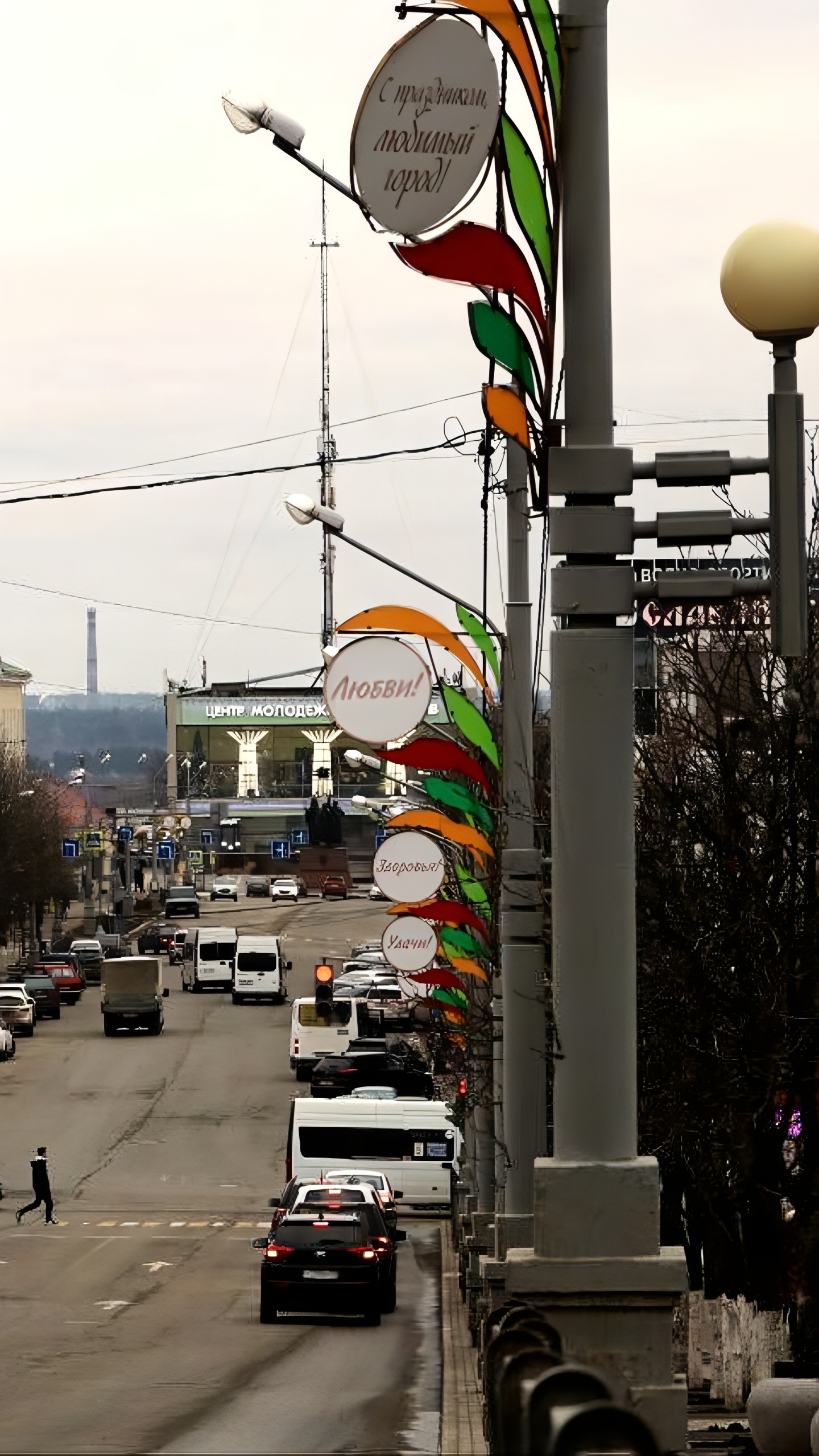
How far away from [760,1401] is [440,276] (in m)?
8.12

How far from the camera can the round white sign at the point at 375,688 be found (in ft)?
50.6

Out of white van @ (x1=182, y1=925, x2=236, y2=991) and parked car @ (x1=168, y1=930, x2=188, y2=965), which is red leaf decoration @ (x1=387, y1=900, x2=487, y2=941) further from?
parked car @ (x1=168, y1=930, x2=188, y2=965)

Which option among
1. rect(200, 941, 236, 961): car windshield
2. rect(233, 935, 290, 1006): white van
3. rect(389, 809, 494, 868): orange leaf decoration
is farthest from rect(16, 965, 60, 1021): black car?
rect(389, 809, 494, 868): orange leaf decoration

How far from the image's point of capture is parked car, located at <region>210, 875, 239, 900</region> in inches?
5098

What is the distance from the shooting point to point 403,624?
1633 cm

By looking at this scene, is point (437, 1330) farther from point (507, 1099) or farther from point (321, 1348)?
point (507, 1099)

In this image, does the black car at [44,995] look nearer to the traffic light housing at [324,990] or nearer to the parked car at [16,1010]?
the parked car at [16,1010]

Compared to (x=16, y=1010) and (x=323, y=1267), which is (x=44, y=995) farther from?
(x=323, y=1267)

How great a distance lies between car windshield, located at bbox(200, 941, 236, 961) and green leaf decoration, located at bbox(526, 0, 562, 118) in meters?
76.2

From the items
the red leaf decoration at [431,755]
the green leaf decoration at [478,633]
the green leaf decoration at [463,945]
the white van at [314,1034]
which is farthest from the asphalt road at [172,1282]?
the green leaf decoration at [478,633]

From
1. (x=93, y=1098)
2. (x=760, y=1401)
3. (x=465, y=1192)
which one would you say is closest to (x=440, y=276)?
(x=760, y=1401)

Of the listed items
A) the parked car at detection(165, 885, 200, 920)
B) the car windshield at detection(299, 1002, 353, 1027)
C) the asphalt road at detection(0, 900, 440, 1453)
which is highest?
the parked car at detection(165, 885, 200, 920)

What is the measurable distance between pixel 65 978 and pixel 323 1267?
56098 mm

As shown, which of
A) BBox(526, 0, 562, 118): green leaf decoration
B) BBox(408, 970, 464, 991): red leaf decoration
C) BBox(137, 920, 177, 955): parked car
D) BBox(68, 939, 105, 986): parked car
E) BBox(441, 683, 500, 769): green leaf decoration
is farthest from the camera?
BBox(137, 920, 177, 955): parked car
